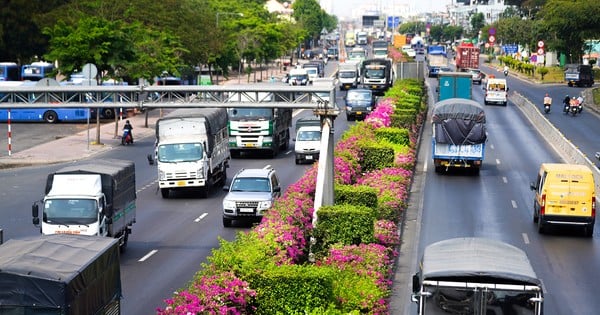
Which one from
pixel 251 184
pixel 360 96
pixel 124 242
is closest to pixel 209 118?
pixel 251 184

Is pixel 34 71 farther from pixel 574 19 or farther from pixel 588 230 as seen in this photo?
pixel 588 230

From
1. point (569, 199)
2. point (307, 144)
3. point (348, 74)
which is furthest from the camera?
point (348, 74)

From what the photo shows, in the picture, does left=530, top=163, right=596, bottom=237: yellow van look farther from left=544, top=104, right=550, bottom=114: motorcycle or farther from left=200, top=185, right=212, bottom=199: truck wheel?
left=544, top=104, right=550, bottom=114: motorcycle

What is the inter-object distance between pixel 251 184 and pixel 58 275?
17524 millimetres

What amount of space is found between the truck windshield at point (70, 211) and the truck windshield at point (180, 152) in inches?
446

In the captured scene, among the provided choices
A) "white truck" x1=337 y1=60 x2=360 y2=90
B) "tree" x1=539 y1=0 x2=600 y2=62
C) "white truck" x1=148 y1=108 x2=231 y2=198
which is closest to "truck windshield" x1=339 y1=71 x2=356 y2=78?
"white truck" x1=337 y1=60 x2=360 y2=90

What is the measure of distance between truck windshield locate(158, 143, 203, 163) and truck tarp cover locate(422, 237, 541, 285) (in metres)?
21.8

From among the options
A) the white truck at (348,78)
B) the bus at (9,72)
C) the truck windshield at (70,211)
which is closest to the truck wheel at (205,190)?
the truck windshield at (70,211)

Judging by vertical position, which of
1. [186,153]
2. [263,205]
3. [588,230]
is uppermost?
[186,153]

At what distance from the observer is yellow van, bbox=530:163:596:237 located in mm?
32344

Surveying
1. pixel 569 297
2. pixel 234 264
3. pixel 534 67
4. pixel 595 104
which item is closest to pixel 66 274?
pixel 234 264

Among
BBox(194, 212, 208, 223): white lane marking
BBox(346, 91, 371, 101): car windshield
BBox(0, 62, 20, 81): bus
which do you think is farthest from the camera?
BBox(0, 62, 20, 81): bus

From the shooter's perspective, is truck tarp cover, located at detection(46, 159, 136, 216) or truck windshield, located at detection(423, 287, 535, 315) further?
truck tarp cover, located at detection(46, 159, 136, 216)

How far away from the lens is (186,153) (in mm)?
40656
